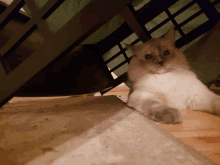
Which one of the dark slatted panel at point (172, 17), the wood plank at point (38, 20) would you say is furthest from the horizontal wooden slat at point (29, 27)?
the dark slatted panel at point (172, 17)

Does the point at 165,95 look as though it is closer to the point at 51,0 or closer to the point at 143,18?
the point at 51,0

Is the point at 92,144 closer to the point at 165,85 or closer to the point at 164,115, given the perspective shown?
the point at 164,115

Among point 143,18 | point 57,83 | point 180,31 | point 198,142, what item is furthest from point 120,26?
point 198,142

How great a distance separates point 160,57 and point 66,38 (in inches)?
35.0

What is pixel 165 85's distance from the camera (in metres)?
1.09

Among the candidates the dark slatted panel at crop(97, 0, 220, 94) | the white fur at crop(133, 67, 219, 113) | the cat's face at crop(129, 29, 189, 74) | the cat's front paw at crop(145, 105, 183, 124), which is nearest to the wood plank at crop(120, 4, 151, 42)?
the dark slatted panel at crop(97, 0, 220, 94)

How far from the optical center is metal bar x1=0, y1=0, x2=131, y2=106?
47 centimetres

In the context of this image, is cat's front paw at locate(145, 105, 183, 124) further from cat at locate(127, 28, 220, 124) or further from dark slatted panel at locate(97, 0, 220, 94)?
dark slatted panel at locate(97, 0, 220, 94)

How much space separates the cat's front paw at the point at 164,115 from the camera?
75 centimetres

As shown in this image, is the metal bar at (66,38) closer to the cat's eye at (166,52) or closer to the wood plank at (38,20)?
the wood plank at (38,20)

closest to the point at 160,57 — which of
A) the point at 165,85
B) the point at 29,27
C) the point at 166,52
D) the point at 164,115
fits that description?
the point at 166,52

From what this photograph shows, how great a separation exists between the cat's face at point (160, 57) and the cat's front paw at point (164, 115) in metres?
0.41

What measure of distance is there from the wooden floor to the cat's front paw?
0.03m

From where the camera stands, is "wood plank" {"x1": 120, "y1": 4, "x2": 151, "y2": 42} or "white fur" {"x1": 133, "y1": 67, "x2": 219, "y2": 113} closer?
"white fur" {"x1": 133, "y1": 67, "x2": 219, "y2": 113}
